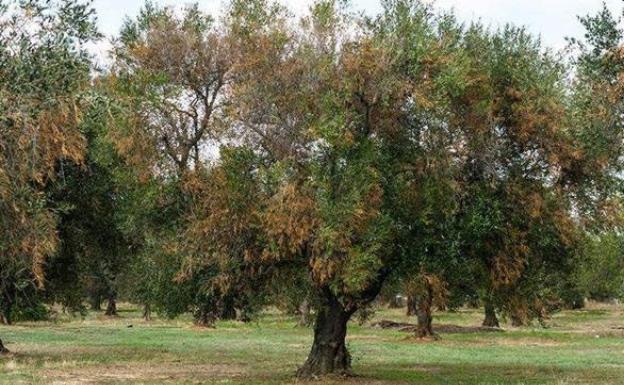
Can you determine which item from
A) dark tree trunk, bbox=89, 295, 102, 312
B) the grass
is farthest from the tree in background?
dark tree trunk, bbox=89, 295, 102, 312

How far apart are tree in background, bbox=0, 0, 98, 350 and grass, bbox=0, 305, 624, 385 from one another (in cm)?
1283

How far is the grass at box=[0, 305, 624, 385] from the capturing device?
31.0 m

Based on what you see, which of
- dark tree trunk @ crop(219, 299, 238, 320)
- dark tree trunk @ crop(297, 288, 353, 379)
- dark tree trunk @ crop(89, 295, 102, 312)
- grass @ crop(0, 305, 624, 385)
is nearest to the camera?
dark tree trunk @ crop(297, 288, 353, 379)

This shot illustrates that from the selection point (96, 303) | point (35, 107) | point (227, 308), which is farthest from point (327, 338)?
point (96, 303)

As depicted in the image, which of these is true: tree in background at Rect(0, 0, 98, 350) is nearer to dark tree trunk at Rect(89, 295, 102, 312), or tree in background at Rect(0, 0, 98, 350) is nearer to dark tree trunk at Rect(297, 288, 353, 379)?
dark tree trunk at Rect(297, 288, 353, 379)

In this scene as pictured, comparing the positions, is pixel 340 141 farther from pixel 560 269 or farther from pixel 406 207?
pixel 560 269

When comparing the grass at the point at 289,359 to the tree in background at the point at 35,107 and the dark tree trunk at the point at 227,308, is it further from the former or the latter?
the tree in background at the point at 35,107

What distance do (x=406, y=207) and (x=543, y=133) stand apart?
4.89 metres

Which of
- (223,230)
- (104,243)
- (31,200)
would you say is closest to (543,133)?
(223,230)

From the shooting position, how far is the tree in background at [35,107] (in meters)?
15.1

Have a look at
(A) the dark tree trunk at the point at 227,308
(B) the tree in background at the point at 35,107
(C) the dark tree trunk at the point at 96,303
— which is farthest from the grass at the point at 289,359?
(C) the dark tree trunk at the point at 96,303

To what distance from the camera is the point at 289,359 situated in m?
41.0

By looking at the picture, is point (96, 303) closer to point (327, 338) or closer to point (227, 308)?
point (227, 308)

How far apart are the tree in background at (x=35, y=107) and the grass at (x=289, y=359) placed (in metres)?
12.8
